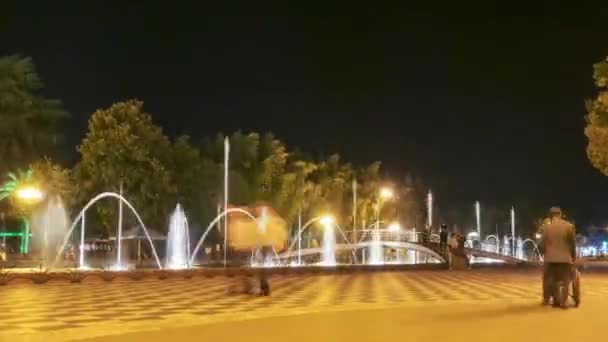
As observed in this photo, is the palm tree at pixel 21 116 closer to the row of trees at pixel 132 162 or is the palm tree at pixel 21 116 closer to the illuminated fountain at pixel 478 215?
the row of trees at pixel 132 162

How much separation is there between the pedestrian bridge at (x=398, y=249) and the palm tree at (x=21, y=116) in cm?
2047

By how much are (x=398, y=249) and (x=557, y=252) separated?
64.2 m

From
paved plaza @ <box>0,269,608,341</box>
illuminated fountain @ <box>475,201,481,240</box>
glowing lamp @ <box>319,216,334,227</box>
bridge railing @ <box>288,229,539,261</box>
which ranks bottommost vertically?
paved plaza @ <box>0,269,608,341</box>

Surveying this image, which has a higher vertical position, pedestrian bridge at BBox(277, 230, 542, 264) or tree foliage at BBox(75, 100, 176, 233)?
tree foliage at BBox(75, 100, 176, 233)

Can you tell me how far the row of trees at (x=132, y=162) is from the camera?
169 ft

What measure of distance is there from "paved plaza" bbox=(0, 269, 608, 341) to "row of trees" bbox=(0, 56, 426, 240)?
110 feet

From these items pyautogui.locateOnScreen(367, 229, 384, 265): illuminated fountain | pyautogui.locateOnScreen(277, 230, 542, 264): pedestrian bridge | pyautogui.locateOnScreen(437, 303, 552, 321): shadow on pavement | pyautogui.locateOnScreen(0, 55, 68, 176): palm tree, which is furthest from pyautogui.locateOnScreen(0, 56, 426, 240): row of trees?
pyautogui.locateOnScreen(437, 303, 552, 321): shadow on pavement

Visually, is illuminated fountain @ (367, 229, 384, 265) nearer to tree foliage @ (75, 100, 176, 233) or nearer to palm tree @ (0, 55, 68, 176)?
tree foliage @ (75, 100, 176, 233)

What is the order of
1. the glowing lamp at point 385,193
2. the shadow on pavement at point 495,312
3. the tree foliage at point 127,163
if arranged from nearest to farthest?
the shadow on pavement at point 495,312
the tree foliage at point 127,163
the glowing lamp at point 385,193

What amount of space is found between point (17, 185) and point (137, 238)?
858 centimetres

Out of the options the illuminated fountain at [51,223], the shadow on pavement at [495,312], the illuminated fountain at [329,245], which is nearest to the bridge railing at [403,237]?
the illuminated fountain at [329,245]

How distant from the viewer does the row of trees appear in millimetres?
51531

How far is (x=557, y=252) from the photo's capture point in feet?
46.1

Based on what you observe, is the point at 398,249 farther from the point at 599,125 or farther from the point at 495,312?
the point at 495,312
